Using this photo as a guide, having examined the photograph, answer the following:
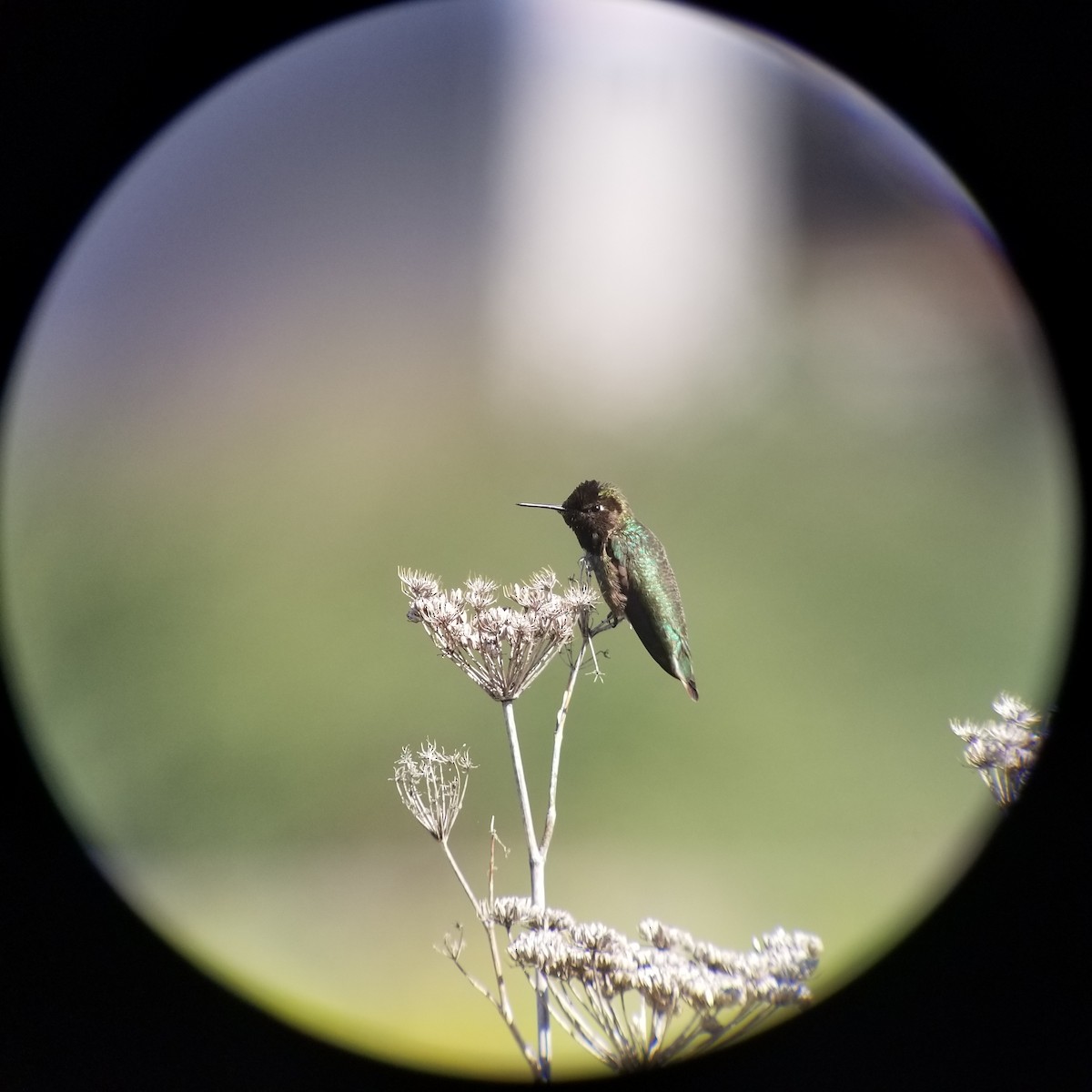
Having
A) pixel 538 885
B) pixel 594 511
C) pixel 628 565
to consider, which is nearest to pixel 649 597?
pixel 628 565

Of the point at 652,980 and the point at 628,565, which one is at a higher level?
the point at 628,565

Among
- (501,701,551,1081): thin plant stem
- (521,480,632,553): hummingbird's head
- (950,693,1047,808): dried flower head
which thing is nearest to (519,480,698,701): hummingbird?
(521,480,632,553): hummingbird's head

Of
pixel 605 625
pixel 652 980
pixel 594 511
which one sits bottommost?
pixel 652 980

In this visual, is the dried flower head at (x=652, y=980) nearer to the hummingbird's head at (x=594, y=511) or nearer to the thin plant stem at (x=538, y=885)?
the thin plant stem at (x=538, y=885)

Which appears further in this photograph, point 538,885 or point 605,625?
point 605,625

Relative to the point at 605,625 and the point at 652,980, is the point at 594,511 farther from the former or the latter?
the point at 652,980

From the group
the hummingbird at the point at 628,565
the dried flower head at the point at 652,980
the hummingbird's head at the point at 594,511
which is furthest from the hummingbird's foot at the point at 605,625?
the dried flower head at the point at 652,980
